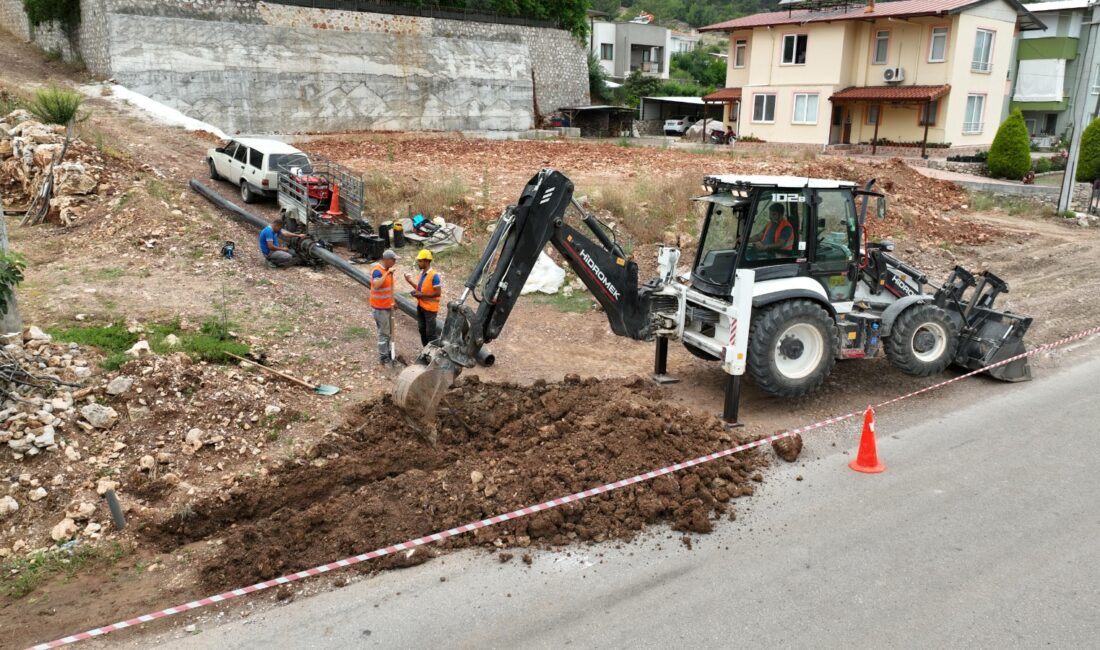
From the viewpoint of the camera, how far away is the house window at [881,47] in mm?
35344

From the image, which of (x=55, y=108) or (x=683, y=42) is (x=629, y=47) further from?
(x=55, y=108)

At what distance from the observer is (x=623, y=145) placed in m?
35.1

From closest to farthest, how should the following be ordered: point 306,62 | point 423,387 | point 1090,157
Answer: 1. point 423,387
2. point 1090,157
3. point 306,62

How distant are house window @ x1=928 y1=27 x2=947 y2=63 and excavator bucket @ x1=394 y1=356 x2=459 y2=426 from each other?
34.2m

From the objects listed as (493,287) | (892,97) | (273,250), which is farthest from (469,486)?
(892,97)

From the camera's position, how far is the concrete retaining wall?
2844cm

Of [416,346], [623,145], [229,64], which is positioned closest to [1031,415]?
[416,346]

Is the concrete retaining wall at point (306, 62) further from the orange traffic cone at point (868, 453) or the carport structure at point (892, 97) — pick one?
the orange traffic cone at point (868, 453)

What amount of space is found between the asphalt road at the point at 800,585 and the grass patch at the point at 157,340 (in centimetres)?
468

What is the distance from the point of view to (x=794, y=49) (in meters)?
37.4

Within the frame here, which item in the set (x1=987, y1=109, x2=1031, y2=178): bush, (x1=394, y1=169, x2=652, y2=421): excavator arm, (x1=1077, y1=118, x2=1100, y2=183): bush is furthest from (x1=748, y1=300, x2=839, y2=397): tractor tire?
(x1=987, y1=109, x2=1031, y2=178): bush

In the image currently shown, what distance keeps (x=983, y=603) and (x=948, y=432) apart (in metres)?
3.18

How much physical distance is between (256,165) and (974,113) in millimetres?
32084

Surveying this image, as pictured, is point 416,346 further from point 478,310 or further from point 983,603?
point 983,603
